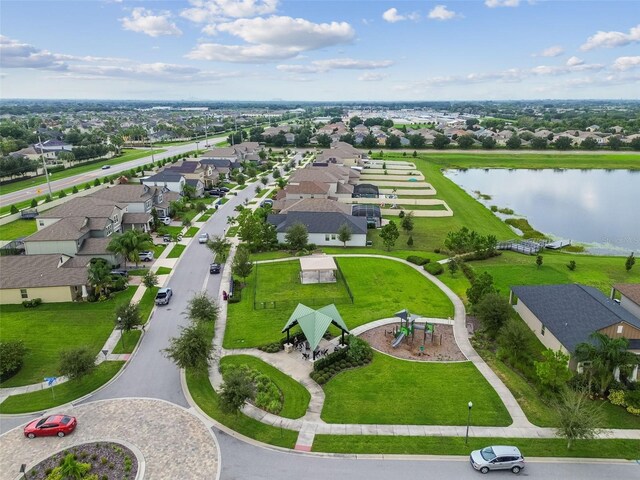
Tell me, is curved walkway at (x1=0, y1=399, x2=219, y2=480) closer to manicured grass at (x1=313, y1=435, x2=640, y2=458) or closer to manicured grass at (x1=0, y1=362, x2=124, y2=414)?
manicured grass at (x1=0, y1=362, x2=124, y2=414)

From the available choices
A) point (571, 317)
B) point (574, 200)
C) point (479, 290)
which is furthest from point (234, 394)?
point (574, 200)

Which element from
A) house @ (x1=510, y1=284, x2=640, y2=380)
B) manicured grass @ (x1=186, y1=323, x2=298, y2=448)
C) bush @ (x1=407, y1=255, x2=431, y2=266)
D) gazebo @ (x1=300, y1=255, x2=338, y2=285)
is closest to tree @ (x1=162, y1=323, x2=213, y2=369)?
manicured grass @ (x1=186, y1=323, x2=298, y2=448)

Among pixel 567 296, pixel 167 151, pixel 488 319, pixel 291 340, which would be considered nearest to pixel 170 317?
pixel 291 340

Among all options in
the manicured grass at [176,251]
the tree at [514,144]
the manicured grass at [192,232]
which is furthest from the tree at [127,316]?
the tree at [514,144]

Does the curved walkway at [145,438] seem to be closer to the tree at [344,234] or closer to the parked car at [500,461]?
the parked car at [500,461]

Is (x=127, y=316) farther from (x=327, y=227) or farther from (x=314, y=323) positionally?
(x=327, y=227)

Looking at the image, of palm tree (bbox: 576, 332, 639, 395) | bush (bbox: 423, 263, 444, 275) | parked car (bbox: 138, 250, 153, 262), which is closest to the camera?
palm tree (bbox: 576, 332, 639, 395)

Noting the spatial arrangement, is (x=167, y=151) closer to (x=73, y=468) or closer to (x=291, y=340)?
(x=291, y=340)
